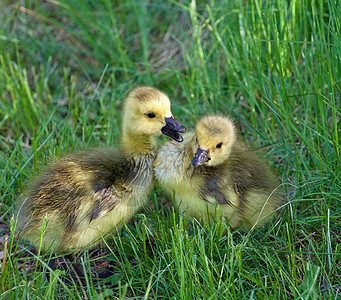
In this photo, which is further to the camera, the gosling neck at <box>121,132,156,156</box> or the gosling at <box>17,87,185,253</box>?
the gosling neck at <box>121,132,156,156</box>

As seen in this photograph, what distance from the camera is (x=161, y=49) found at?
14.4 ft

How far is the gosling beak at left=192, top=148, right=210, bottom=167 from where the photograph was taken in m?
2.41

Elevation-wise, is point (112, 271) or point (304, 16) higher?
point (304, 16)

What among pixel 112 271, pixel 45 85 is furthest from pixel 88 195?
pixel 45 85

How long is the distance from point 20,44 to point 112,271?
2688mm

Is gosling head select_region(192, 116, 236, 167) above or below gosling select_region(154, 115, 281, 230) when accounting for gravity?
above

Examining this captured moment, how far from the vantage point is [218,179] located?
98.3 inches

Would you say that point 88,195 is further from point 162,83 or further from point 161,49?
point 161,49

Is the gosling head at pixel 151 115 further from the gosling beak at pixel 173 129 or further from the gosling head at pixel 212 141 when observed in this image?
the gosling head at pixel 212 141

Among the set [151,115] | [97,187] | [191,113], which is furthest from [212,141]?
[191,113]

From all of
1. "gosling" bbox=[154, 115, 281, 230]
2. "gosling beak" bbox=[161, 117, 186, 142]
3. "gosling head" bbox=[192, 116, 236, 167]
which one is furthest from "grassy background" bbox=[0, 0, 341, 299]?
"gosling beak" bbox=[161, 117, 186, 142]

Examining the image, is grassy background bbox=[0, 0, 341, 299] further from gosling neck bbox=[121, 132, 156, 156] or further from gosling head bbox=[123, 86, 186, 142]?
gosling head bbox=[123, 86, 186, 142]

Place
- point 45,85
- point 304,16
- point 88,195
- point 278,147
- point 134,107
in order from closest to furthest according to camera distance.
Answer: point 88,195
point 134,107
point 278,147
point 304,16
point 45,85

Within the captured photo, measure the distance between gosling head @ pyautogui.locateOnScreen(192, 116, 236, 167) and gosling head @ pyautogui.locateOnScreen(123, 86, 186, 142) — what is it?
117 mm
